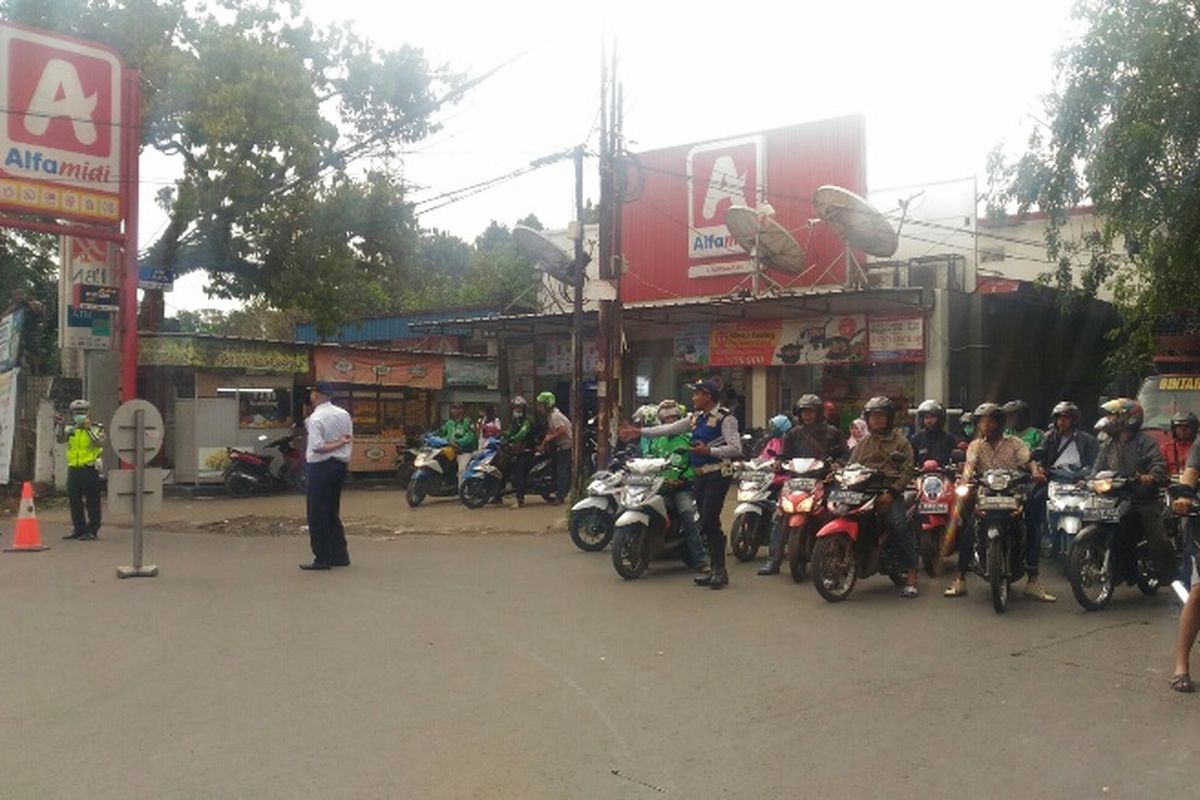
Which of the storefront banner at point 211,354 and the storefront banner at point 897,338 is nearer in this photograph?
the storefront banner at point 211,354

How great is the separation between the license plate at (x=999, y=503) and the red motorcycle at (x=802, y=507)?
5.09 ft

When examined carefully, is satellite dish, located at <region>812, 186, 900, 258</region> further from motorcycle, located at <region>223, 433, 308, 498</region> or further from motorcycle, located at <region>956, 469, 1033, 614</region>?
motorcycle, located at <region>956, 469, 1033, 614</region>

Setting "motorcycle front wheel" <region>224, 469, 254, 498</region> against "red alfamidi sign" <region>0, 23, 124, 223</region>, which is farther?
→ "motorcycle front wheel" <region>224, 469, 254, 498</region>

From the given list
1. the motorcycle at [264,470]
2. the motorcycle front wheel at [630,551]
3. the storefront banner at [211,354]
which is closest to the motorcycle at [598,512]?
the motorcycle front wheel at [630,551]

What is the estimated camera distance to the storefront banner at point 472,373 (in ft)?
84.1

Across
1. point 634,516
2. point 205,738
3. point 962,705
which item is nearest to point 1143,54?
point 634,516

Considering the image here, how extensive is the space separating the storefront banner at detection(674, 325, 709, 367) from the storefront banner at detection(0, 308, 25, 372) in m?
12.6

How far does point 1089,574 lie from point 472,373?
1918 cm

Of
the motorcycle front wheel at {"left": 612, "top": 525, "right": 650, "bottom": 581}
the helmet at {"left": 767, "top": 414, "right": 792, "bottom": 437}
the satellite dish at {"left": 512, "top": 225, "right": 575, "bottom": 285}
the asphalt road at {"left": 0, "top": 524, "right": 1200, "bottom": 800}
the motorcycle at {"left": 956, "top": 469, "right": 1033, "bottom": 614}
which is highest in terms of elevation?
the satellite dish at {"left": 512, "top": 225, "right": 575, "bottom": 285}

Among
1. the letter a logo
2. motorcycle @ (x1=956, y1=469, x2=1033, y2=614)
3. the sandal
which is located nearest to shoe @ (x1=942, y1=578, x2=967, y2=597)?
motorcycle @ (x1=956, y1=469, x2=1033, y2=614)

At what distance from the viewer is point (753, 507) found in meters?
11.2

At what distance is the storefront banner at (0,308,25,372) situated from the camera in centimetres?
1930

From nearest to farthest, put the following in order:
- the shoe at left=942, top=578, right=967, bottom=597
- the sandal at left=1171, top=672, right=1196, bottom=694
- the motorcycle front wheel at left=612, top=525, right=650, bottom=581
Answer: the sandal at left=1171, top=672, right=1196, bottom=694
the shoe at left=942, top=578, right=967, bottom=597
the motorcycle front wheel at left=612, top=525, right=650, bottom=581

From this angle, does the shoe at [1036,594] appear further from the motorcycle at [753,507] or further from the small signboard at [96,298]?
the small signboard at [96,298]
